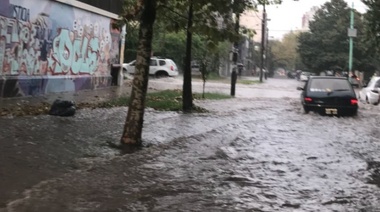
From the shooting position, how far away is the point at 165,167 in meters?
8.32

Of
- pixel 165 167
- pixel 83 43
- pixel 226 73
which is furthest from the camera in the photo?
pixel 226 73

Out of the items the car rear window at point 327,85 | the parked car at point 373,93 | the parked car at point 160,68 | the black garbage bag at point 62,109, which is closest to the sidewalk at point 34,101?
the black garbage bag at point 62,109

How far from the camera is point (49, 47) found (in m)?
17.2

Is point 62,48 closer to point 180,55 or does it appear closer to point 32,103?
point 32,103

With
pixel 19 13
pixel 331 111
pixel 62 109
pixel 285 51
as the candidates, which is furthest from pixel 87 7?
pixel 285 51

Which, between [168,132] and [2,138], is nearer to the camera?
[2,138]

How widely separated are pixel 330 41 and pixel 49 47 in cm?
4754

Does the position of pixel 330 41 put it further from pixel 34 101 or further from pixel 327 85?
pixel 34 101

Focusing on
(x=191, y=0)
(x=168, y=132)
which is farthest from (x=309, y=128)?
(x=191, y=0)

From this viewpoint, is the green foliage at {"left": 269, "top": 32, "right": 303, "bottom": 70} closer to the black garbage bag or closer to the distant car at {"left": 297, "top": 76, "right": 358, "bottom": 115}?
the distant car at {"left": 297, "top": 76, "right": 358, "bottom": 115}

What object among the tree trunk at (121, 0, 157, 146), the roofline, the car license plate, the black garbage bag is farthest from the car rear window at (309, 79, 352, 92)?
→ the roofline

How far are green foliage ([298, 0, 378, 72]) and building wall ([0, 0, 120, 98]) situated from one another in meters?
39.1

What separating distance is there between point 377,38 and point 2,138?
1674 cm

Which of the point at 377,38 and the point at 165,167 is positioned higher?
the point at 377,38
